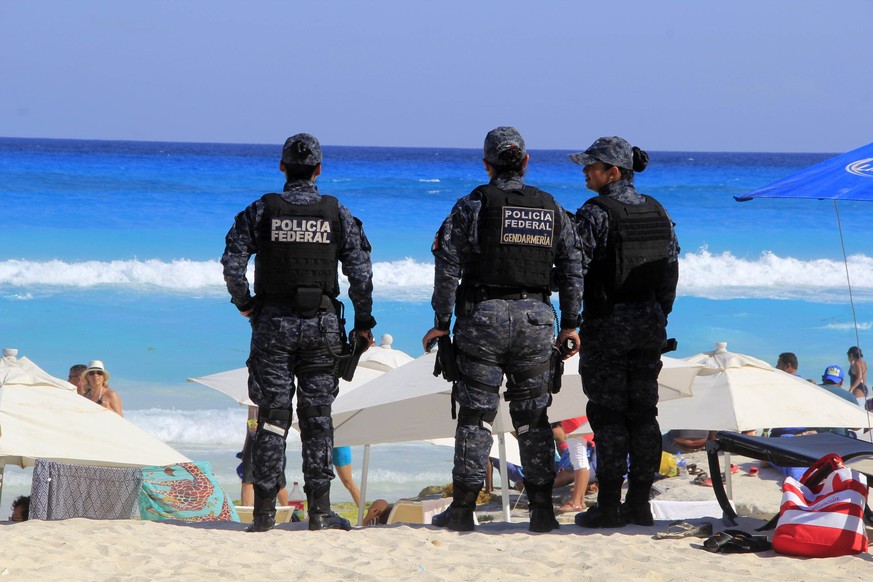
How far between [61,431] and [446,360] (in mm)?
2943

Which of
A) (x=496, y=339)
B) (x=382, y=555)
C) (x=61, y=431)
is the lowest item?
(x=382, y=555)

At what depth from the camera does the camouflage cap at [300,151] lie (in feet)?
20.0

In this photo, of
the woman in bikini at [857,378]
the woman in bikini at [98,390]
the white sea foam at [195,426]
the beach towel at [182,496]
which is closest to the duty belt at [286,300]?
the beach towel at [182,496]

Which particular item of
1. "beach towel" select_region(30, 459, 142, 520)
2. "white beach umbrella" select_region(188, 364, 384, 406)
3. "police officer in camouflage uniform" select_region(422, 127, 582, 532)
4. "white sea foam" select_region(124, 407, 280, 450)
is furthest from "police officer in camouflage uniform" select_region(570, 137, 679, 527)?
"white sea foam" select_region(124, 407, 280, 450)

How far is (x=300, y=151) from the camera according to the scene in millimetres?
6086

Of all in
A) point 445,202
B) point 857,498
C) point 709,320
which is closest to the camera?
point 857,498

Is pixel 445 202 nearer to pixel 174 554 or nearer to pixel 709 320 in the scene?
pixel 709 320

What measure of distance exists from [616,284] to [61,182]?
4097cm

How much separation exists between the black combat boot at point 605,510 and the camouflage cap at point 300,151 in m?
2.33

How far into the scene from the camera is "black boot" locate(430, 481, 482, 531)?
5.86m

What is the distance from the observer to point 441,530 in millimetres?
5938

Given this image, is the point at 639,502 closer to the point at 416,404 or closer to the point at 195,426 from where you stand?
the point at 416,404

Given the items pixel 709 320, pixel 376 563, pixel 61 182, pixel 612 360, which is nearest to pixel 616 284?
pixel 612 360

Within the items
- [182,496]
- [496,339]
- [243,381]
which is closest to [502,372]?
[496,339]
